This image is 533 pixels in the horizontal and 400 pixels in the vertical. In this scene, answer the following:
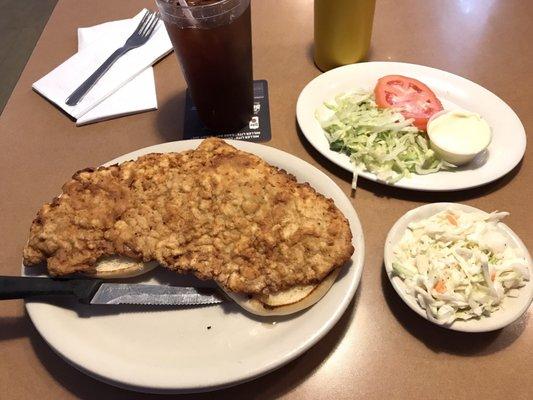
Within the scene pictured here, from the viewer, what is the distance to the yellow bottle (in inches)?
72.0

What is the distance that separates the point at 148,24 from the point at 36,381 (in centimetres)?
179

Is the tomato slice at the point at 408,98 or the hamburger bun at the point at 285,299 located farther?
the tomato slice at the point at 408,98

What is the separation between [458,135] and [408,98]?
0.29 meters

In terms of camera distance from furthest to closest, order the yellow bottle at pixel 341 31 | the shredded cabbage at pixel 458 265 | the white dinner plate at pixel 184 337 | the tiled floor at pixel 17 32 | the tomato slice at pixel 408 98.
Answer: the tiled floor at pixel 17 32, the yellow bottle at pixel 341 31, the tomato slice at pixel 408 98, the shredded cabbage at pixel 458 265, the white dinner plate at pixel 184 337

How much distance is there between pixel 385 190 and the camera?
5.27 ft

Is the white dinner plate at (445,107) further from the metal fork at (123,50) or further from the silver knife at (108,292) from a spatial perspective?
the metal fork at (123,50)

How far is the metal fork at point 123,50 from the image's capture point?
6.51ft

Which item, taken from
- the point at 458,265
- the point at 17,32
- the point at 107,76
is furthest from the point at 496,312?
the point at 17,32

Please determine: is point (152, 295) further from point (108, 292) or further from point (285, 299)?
point (285, 299)

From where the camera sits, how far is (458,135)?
1606 millimetres

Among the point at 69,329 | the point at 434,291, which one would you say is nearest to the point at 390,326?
the point at 434,291

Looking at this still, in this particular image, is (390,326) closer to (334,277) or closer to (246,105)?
(334,277)

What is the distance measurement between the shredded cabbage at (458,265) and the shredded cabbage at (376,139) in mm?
285

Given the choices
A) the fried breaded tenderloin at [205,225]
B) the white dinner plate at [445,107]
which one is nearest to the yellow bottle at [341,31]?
the white dinner plate at [445,107]
